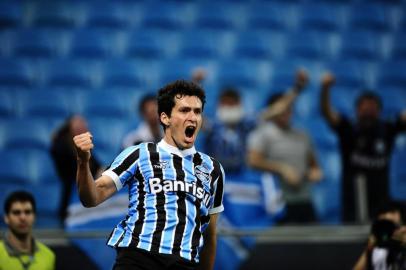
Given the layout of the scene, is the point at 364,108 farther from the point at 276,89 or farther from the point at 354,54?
the point at 354,54

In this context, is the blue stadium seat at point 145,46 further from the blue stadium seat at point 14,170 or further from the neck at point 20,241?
the neck at point 20,241

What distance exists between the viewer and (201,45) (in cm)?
1066

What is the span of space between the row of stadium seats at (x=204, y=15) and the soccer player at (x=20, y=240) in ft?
17.5

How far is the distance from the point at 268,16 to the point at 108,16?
199cm

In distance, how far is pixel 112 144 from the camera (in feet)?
30.8

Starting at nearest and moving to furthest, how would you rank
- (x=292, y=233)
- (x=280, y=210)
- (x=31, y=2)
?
(x=292, y=233), (x=280, y=210), (x=31, y=2)

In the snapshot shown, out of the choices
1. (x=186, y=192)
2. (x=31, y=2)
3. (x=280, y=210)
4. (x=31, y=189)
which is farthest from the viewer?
(x=31, y=2)

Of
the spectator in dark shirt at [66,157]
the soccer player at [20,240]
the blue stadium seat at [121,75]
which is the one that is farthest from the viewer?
the blue stadium seat at [121,75]

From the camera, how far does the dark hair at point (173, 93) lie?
4.10 meters

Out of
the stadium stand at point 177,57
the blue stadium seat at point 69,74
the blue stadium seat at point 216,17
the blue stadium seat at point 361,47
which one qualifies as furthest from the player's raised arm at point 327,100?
the blue stadium seat at point 216,17

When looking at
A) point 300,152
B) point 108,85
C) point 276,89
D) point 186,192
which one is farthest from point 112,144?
point 186,192

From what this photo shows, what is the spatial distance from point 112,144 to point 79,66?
126 centimetres

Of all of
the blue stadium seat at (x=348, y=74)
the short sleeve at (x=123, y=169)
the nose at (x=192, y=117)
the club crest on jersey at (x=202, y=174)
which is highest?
the blue stadium seat at (x=348, y=74)

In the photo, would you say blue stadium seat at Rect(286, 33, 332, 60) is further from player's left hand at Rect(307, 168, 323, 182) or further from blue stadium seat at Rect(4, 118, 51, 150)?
player's left hand at Rect(307, 168, 323, 182)
